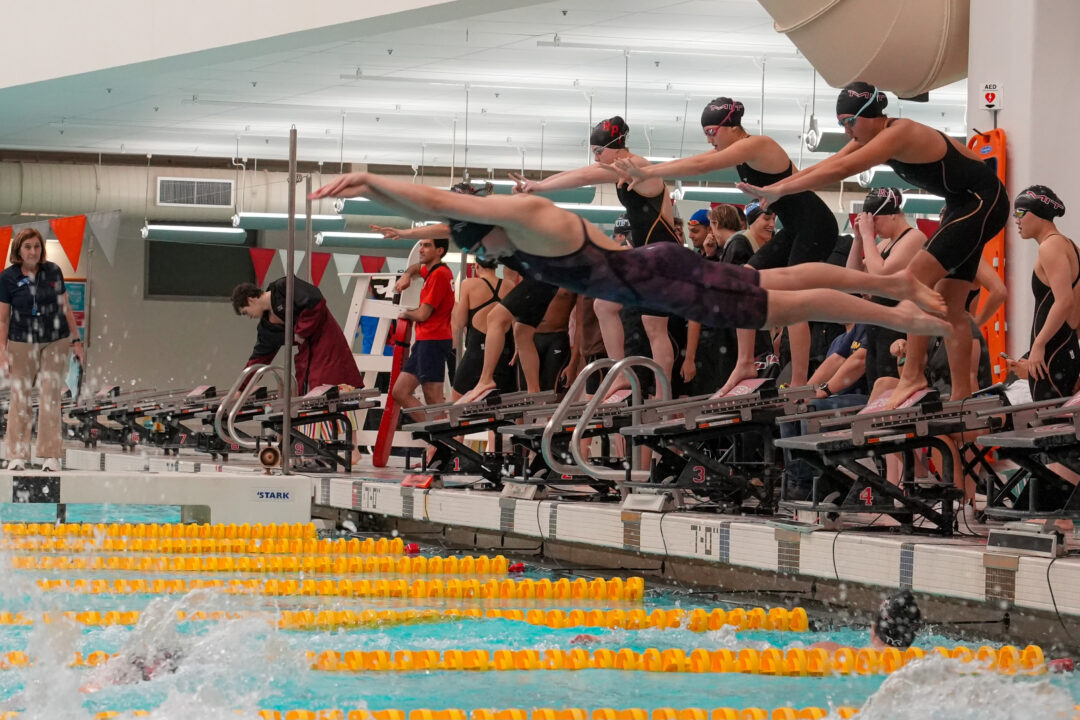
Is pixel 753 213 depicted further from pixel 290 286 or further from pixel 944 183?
pixel 290 286

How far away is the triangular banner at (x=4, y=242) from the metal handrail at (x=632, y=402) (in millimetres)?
12057

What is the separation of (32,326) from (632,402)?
11.7 ft

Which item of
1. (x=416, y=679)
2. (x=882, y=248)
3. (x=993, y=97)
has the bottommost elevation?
(x=416, y=679)

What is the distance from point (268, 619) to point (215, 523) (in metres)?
2.61

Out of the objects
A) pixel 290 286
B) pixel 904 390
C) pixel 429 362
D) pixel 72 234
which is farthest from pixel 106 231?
pixel 904 390

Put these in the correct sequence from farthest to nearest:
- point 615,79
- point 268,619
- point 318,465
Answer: point 615,79 < point 318,465 < point 268,619

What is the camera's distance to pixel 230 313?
1667 centimetres

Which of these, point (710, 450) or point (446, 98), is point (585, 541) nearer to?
point (710, 450)

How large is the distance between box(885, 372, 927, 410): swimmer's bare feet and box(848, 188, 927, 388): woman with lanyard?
18.5 inches

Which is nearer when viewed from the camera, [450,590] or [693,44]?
[450,590]

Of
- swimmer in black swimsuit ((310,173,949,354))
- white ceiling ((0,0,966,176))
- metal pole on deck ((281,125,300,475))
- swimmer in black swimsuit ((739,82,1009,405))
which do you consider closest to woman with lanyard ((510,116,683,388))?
swimmer in black swimsuit ((739,82,1009,405))

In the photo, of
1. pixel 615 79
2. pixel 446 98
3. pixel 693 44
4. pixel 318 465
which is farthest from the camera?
pixel 446 98

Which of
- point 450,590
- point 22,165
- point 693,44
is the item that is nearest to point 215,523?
point 450,590

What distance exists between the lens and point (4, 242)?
17.3 m
